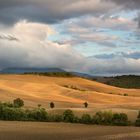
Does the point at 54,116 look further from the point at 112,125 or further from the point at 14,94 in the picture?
the point at 14,94

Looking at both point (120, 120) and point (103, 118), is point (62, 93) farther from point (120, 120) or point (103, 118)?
point (120, 120)

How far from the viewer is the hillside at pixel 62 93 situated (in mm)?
111812

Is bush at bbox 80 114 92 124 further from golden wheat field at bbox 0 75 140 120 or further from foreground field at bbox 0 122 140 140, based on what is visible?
golden wheat field at bbox 0 75 140 120

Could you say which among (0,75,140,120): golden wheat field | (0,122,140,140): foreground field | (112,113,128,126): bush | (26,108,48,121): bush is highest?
(0,75,140,120): golden wheat field

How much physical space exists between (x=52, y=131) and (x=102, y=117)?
1437 cm

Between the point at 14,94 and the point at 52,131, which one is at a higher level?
the point at 14,94

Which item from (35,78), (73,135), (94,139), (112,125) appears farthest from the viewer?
(35,78)

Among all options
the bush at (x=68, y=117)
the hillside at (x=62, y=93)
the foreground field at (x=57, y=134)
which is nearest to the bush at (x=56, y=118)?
the bush at (x=68, y=117)

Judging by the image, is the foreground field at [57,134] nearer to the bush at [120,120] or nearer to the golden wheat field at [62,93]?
the bush at [120,120]

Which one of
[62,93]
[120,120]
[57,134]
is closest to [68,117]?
[120,120]

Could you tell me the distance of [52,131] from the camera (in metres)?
51.2

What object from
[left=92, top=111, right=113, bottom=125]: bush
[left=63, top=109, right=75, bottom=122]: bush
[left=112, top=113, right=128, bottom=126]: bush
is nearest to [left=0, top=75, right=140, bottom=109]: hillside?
[left=63, top=109, right=75, bottom=122]: bush

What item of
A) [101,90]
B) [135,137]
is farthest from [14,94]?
[135,137]

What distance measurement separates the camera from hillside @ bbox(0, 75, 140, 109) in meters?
112
